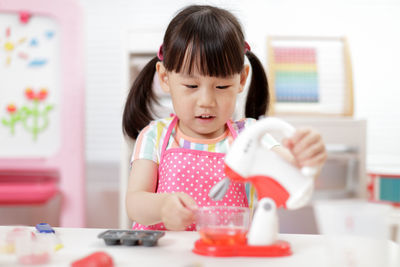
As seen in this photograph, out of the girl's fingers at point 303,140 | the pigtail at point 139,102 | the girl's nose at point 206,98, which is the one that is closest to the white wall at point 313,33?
the pigtail at point 139,102

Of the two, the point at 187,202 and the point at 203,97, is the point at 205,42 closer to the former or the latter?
the point at 203,97

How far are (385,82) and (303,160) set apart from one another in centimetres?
202

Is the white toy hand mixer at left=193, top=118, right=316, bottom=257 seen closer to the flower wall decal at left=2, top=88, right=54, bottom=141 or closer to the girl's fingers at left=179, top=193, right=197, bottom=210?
the girl's fingers at left=179, top=193, right=197, bottom=210

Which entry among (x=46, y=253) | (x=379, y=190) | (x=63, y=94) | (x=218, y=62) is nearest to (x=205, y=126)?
(x=218, y=62)

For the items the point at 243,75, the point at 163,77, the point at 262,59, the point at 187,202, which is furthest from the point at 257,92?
the point at 262,59

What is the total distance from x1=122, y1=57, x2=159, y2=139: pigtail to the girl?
0.23 ft

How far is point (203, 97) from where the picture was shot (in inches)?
34.8

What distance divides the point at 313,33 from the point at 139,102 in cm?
156

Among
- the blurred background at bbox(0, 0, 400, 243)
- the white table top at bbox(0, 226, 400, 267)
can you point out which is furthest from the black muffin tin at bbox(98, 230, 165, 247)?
the blurred background at bbox(0, 0, 400, 243)

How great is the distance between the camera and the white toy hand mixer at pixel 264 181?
2.00ft

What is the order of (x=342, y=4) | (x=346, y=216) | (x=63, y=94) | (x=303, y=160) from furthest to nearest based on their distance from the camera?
1. (x=342, y=4)
2. (x=63, y=94)
3. (x=303, y=160)
4. (x=346, y=216)

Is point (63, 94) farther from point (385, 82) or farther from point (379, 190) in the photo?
point (385, 82)

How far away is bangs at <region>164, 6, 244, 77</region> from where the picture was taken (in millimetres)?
889

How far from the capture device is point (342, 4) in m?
2.43
